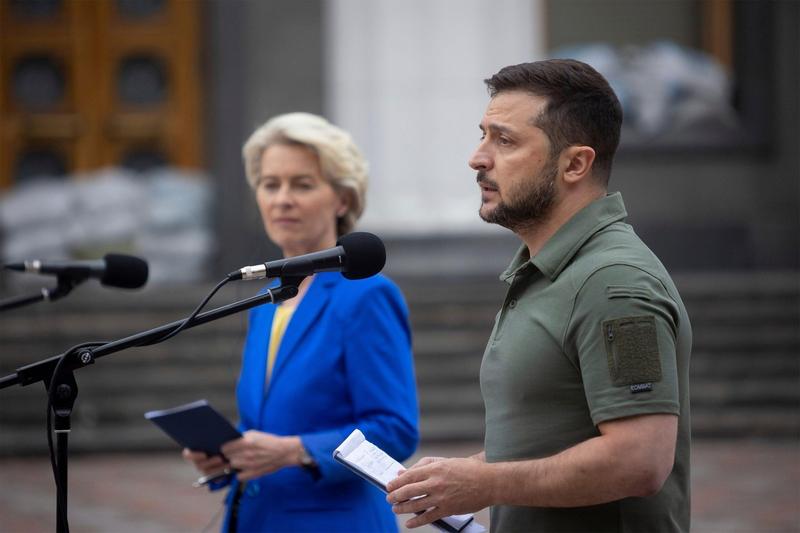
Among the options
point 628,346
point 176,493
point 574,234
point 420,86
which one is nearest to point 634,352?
point 628,346

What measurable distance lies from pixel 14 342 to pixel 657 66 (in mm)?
6048

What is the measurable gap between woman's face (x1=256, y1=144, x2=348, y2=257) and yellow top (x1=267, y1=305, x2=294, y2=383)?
0.60ft

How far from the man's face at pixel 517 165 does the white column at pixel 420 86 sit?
7930 millimetres

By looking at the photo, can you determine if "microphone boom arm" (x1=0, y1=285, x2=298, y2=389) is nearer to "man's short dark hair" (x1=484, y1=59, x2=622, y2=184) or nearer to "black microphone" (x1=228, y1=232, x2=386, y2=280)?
"black microphone" (x1=228, y1=232, x2=386, y2=280)

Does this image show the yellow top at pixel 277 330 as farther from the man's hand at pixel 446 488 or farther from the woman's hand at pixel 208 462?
the man's hand at pixel 446 488

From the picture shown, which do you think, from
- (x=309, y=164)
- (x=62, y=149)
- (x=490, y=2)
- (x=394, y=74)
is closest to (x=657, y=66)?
(x=490, y=2)

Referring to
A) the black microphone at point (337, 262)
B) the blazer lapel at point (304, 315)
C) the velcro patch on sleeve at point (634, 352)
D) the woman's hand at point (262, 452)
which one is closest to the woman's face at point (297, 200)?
the blazer lapel at point (304, 315)

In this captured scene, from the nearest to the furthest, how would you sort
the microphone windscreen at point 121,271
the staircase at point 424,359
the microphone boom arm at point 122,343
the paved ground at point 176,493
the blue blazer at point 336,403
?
the microphone boom arm at point 122,343
the microphone windscreen at point 121,271
the blue blazer at point 336,403
the paved ground at point 176,493
the staircase at point 424,359

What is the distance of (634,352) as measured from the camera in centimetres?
220

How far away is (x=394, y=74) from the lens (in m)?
10.6

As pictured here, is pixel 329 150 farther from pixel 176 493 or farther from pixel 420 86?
pixel 420 86

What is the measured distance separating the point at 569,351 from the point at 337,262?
0.64 meters

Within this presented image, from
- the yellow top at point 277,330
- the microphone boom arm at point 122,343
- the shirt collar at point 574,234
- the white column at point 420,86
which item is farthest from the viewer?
the white column at point 420,86

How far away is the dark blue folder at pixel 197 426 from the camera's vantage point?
10.4 ft
